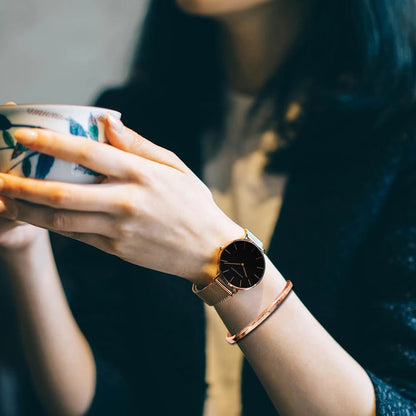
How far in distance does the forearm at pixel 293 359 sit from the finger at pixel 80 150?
0.57 ft

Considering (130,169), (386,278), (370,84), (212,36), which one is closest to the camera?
(130,169)

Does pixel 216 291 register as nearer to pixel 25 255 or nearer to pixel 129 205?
pixel 129 205

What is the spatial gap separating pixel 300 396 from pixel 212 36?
648 millimetres

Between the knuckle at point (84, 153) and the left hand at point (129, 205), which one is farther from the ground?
the knuckle at point (84, 153)

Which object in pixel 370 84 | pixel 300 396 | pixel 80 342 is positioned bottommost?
pixel 80 342

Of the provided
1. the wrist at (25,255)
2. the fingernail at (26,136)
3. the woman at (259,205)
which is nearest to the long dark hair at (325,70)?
the woman at (259,205)

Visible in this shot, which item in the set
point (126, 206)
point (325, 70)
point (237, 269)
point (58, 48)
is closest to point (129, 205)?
point (126, 206)

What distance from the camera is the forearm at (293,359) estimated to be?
409 millimetres

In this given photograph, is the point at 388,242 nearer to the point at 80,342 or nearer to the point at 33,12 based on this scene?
the point at 80,342

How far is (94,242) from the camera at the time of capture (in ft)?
1.24

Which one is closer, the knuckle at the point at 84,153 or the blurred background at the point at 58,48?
the knuckle at the point at 84,153

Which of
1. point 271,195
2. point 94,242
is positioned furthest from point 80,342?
point 271,195

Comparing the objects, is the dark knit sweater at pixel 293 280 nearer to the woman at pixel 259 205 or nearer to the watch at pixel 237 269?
the woman at pixel 259 205

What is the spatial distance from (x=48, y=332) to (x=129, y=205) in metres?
0.29
